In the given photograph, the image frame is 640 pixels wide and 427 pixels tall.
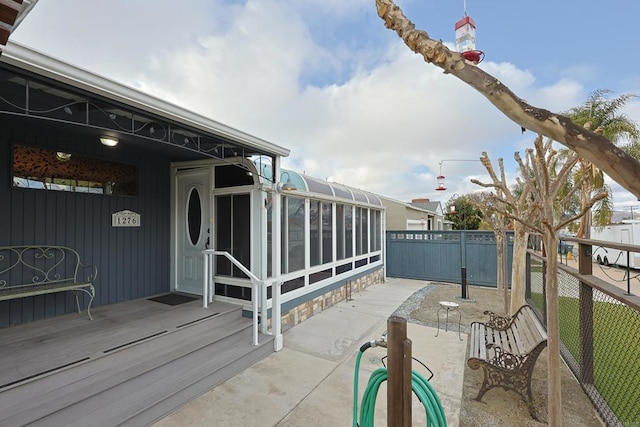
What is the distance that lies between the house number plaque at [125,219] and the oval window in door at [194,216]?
80 cm

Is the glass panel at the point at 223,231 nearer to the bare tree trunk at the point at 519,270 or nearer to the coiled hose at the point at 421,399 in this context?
the coiled hose at the point at 421,399

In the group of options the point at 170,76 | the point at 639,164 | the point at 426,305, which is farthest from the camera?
the point at 426,305

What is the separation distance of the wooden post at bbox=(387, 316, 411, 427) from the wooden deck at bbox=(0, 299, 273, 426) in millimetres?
2326

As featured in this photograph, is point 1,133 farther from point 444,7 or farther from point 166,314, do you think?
point 444,7

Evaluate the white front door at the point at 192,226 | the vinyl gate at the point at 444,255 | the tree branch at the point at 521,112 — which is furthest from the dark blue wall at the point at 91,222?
the vinyl gate at the point at 444,255

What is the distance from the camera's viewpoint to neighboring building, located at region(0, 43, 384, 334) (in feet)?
10.1

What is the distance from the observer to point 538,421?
2721 millimetres

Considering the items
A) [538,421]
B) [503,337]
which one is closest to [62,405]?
[538,421]

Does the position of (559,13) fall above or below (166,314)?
above

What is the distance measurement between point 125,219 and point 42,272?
122 centimetres

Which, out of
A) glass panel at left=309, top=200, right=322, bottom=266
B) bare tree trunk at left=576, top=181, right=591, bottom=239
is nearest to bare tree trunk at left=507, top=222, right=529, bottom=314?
bare tree trunk at left=576, top=181, right=591, bottom=239

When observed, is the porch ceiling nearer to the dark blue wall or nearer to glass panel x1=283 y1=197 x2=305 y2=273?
the dark blue wall

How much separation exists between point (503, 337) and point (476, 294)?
4292 mm

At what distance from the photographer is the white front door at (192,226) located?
202 inches
